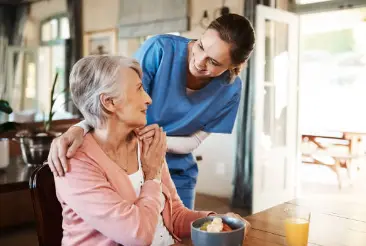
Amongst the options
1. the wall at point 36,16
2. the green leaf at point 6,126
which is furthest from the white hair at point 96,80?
the wall at point 36,16

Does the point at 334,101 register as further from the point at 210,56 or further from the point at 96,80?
the point at 96,80

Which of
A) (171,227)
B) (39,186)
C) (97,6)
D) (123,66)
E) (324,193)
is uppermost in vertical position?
(97,6)

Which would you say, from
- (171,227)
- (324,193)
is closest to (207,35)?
(171,227)

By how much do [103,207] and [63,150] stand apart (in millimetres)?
175

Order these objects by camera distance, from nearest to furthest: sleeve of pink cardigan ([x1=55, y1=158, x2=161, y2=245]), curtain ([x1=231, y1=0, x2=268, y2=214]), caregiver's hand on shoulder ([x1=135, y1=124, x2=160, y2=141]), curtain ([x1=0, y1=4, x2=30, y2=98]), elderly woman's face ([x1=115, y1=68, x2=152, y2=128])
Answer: sleeve of pink cardigan ([x1=55, y1=158, x2=161, y2=245])
elderly woman's face ([x1=115, y1=68, x2=152, y2=128])
caregiver's hand on shoulder ([x1=135, y1=124, x2=160, y2=141])
curtain ([x1=231, y1=0, x2=268, y2=214])
curtain ([x1=0, y1=4, x2=30, y2=98])

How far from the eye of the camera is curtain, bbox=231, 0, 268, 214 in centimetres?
447

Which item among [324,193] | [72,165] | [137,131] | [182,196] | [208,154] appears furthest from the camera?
[324,193]

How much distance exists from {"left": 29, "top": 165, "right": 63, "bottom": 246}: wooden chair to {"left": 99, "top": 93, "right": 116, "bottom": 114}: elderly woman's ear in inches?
9.1

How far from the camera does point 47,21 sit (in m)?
6.94

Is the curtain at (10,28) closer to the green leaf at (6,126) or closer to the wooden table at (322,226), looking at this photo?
the green leaf at (6,126)

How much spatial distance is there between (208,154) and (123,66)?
3844 mm

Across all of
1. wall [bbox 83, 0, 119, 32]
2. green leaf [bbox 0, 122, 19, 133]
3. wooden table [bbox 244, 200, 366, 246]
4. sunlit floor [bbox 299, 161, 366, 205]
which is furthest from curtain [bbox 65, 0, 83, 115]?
wooden table [bbox 244, 200, 366, 246]

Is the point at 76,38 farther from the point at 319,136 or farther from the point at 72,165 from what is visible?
the point at 72,165

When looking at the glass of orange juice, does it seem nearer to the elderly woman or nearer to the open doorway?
the elderly woman
